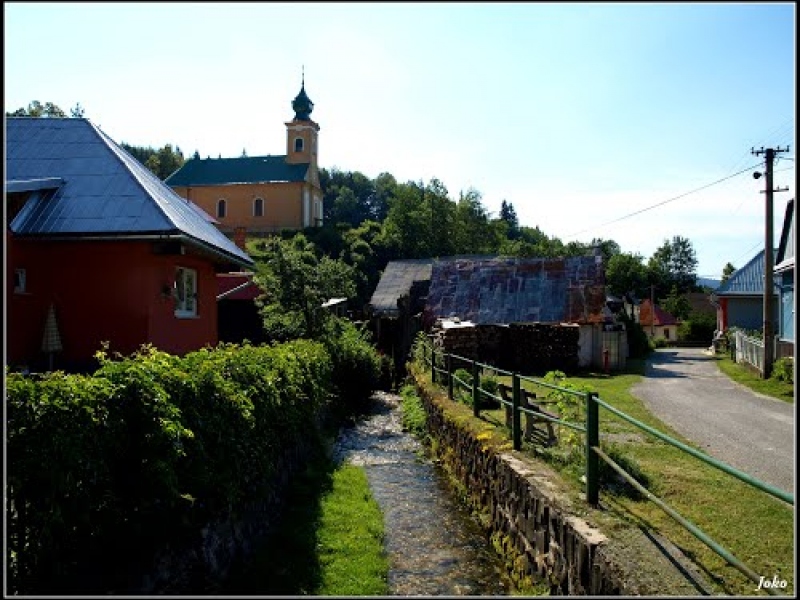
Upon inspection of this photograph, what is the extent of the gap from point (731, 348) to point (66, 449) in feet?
91.8

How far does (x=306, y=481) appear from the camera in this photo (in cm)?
941

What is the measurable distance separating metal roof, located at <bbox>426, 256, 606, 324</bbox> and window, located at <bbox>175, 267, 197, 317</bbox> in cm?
1180

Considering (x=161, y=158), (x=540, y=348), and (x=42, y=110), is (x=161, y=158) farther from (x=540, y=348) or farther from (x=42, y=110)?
(x=540, y=348)

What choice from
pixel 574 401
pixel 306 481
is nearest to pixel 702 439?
pixel 574 401

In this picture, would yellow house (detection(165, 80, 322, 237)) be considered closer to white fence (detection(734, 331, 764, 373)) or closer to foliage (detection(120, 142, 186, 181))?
foliage (detection(120, 142, 186, 181))

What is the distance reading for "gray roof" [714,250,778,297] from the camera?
31078mm

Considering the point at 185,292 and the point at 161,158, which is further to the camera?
the point at 161,158

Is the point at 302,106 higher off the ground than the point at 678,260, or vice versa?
the point at 302,106

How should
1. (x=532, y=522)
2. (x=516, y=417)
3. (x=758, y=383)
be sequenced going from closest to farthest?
(x=532, y=522), (x=516, y=417), (x=758, y=383)

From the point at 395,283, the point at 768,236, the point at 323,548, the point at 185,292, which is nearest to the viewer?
the point at 323,548

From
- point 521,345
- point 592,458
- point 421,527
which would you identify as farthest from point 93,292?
point 521,345

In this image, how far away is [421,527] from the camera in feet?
26.3
